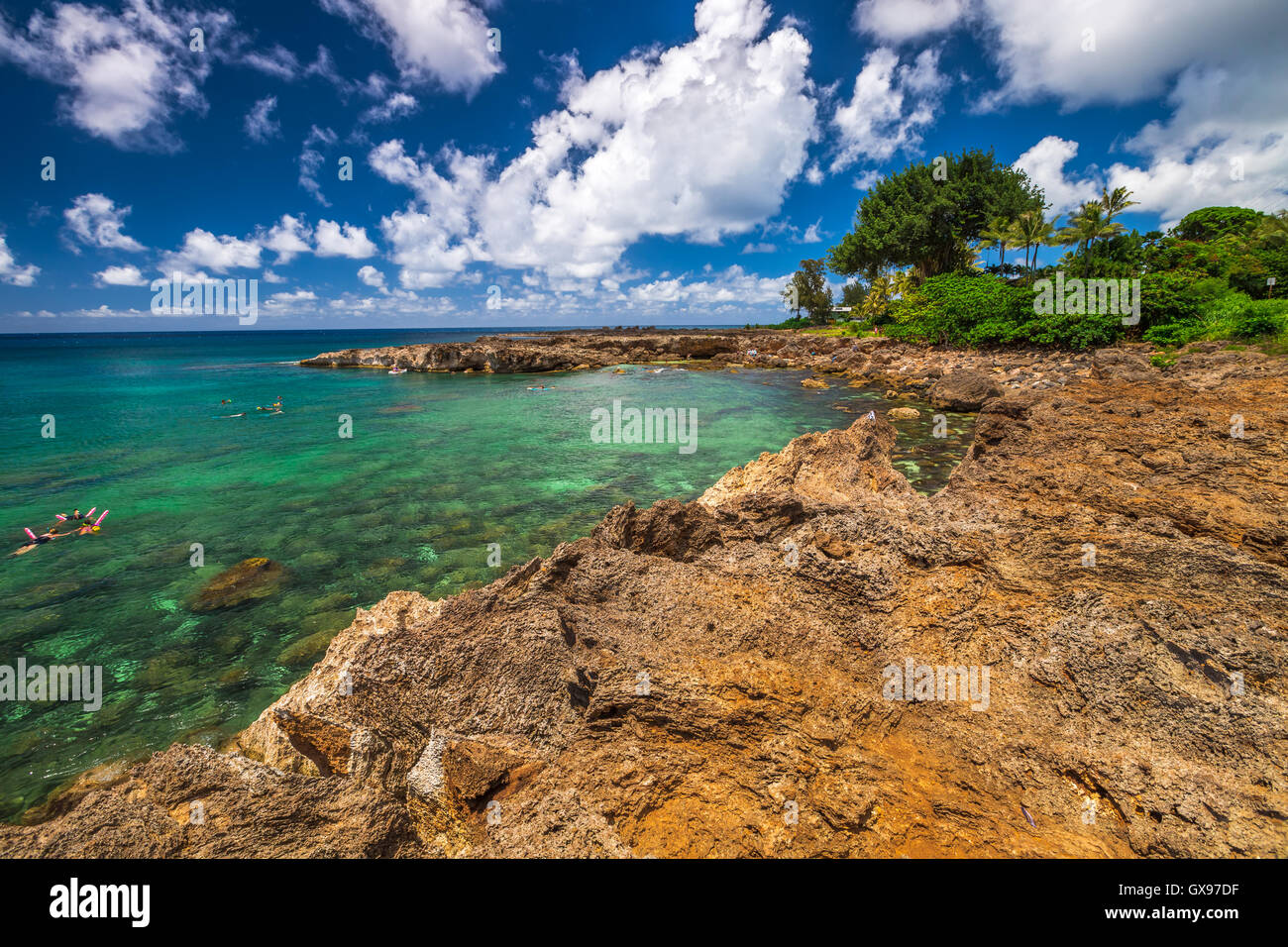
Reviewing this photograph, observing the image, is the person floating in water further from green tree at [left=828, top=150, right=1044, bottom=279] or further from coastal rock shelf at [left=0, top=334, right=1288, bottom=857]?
green tree at [left=828, top=150, right=1044, bottom=279]

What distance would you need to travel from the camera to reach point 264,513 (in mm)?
14172

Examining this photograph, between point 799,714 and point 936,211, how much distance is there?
74606mm

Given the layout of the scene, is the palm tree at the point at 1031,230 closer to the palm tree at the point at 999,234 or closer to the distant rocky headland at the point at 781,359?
the palm tree at the point at 999,234

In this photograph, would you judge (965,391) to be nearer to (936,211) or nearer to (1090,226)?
(1090,226)

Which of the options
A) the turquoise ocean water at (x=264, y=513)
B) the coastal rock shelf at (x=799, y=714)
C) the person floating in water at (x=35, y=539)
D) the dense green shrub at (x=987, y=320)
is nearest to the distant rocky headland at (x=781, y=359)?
the dense green shrub at (x=987, y=320)

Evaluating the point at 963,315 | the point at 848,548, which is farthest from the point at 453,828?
→ the point at 963,315

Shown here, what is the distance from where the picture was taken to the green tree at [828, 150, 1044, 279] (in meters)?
58.4

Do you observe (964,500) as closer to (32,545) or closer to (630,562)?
(630,562)

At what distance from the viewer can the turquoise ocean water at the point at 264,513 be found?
23.6 ft

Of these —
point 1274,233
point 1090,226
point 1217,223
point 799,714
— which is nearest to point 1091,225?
point 1090,226

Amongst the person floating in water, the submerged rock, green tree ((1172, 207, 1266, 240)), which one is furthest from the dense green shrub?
the person floating in water

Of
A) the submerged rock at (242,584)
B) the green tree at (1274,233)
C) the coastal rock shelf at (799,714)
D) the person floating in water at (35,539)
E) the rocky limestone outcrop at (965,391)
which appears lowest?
the submerged rock at (242,584)

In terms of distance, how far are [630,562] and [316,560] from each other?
9527 millimetres

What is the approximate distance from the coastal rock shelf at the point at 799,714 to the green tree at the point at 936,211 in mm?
66808
